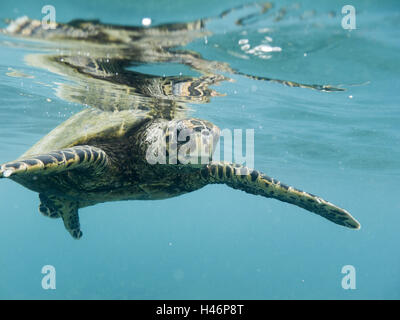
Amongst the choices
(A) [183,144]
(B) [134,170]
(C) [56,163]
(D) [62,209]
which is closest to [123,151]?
→ (B) [134,170]

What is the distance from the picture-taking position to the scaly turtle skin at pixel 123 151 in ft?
17.4

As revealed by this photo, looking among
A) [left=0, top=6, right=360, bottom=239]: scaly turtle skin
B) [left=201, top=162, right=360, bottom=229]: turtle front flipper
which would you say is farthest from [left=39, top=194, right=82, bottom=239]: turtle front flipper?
[left=201, top=162, right=360, bottom=229]: turtle front flipper

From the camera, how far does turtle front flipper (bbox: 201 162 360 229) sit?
6426mm

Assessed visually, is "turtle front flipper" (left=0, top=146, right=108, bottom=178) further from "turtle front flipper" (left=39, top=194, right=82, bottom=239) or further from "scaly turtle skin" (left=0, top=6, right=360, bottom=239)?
"turtle front flipper" (left=39, top=194, right=82, bottom=239)

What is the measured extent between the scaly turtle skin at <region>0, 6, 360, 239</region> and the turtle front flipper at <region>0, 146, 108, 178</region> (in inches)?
0.5

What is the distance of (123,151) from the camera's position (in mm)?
6520

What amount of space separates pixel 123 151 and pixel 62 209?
119 inches

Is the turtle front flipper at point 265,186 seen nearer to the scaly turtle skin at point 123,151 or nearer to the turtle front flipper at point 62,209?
the scaly turtle skin at point 123,151

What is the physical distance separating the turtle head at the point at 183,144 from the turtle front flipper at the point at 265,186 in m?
1.03

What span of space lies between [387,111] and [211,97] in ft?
23.6

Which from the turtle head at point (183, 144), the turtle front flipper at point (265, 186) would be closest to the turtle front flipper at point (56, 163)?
the turtle head at point (183, 144)

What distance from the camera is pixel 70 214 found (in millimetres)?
8586
